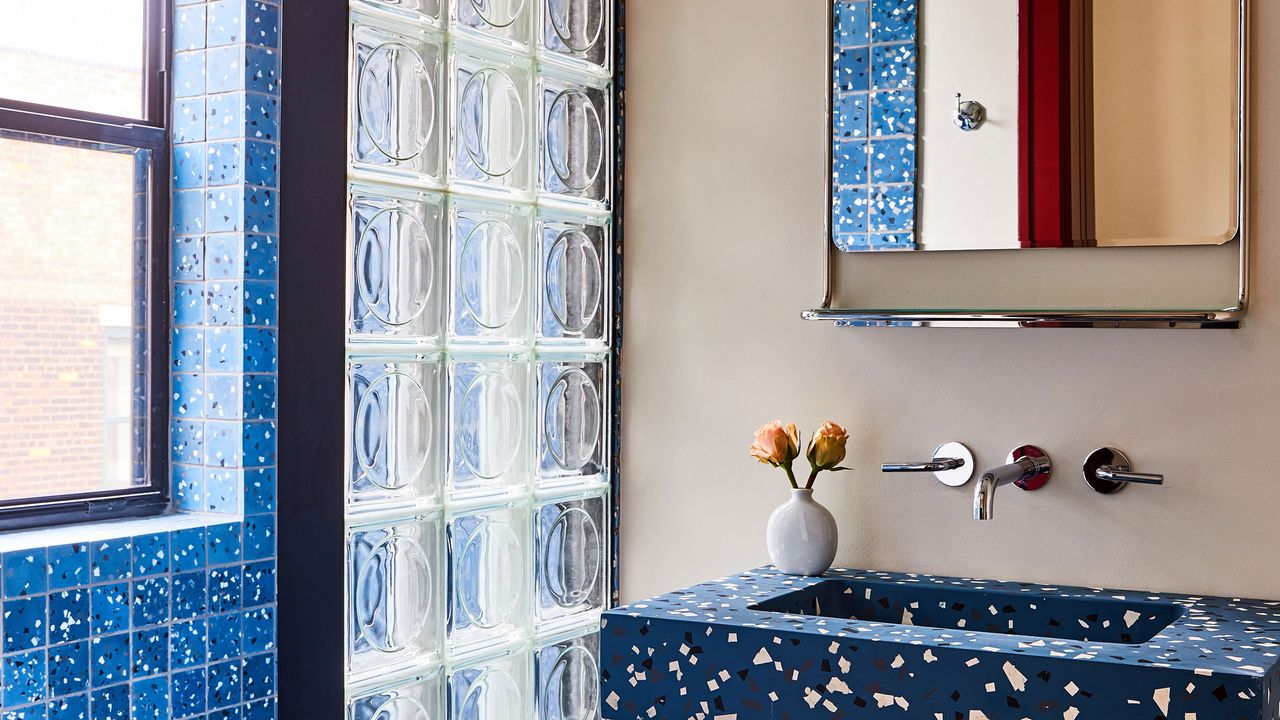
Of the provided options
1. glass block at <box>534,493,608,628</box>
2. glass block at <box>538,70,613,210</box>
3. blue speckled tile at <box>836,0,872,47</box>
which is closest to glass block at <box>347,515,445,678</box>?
glass block at <box>534,493,608,628</box>

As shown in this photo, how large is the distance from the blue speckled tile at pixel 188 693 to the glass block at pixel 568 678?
2.14ft

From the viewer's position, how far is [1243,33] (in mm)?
1768

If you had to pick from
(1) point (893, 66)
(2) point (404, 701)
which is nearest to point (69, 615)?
(2) point (404, 701)

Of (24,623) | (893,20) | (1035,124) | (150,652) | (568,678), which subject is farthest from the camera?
(568,678)

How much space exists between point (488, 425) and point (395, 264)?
315 mm

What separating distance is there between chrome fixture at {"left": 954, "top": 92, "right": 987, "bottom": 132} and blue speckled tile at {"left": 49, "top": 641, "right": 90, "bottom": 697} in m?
1.41

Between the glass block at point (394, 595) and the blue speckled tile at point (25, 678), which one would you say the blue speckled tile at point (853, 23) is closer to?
the glass block at point (394, 595)

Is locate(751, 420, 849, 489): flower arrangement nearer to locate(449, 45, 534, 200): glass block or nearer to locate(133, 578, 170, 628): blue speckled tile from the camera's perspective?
locate(449, 45, 534, 200): glass block

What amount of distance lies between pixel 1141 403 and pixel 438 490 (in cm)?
104

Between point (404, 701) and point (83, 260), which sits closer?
point (83, 260)

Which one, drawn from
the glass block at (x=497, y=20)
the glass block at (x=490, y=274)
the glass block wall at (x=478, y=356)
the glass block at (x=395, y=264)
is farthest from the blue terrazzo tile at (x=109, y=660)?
the glass block at (x=497, y=20)

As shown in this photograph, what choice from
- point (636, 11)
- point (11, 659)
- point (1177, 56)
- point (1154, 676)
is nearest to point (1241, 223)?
point (1177, 56)

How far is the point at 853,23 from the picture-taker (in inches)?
79.9

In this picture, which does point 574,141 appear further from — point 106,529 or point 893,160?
point 106,529
